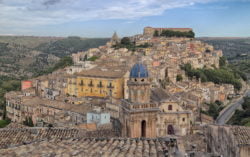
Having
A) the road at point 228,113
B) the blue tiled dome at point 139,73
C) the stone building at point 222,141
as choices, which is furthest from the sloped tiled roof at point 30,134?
the road at point 228,113

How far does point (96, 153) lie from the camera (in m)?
6.57

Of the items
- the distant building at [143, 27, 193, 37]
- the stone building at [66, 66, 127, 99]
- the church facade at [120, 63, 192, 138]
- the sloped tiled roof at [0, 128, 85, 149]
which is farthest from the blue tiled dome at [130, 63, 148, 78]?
the distant building at [143, 27, 193, 37]

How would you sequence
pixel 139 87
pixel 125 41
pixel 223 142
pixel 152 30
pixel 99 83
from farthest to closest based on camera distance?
pixel 152 30 < pixel 125 41 < pixel 99 83 < pixel 139 87 < pixel 223 142

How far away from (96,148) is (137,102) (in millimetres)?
11385

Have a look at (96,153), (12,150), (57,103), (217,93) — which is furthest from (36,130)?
(217,93)

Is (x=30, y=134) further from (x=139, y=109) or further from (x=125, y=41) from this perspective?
(x=125, y=41)

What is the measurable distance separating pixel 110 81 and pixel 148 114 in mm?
17509

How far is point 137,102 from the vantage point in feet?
60.3

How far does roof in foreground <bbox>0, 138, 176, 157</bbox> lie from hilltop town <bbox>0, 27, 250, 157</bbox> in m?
0.02

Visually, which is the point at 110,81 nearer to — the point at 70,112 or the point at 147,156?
the point at 70,112

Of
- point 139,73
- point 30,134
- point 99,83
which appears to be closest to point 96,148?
point 30,134

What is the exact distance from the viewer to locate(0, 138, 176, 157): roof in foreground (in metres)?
6.48

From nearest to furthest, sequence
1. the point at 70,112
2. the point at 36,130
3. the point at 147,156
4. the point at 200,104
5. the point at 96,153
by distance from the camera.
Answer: the point at 147,156 < the point at 96,153 < the point at 36,130 < the point at 70,112 < the point at 200,104

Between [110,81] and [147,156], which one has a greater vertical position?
[147,156]
